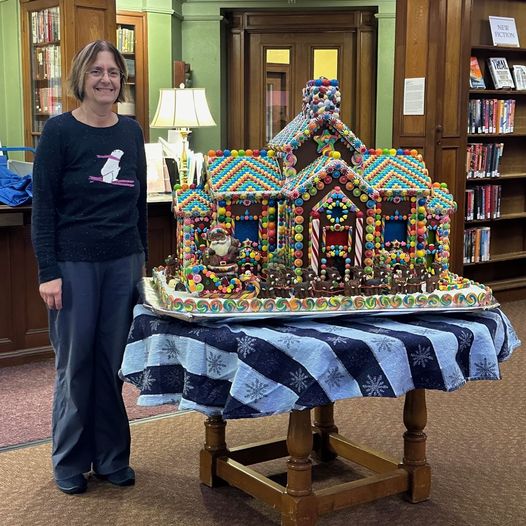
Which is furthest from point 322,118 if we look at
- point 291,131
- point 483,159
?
point 483,159

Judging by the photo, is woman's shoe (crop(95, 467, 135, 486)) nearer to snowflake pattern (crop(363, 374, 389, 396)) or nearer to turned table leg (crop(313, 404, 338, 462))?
turned table leg (crop(313, 404, 338, 462))

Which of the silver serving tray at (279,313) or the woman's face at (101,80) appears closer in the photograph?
the silver serving tray at (279,313)

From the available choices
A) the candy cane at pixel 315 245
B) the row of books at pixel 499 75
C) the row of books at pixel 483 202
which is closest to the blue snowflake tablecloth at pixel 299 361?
the candy cane at pixel 315 245

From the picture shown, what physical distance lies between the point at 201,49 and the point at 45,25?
272 centimetres

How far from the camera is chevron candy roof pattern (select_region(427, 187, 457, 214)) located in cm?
266

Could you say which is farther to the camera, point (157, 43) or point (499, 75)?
point (157, 43)

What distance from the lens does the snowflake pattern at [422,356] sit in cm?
229

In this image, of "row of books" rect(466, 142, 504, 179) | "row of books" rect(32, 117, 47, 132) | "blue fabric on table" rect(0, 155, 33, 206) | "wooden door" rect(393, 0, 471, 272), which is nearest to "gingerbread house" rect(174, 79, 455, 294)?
"blue fabric on table" rect(0, 155, 33, 206)

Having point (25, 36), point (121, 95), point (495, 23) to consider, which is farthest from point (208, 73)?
point (121, 95)

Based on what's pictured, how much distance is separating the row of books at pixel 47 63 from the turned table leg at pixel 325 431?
3.92m

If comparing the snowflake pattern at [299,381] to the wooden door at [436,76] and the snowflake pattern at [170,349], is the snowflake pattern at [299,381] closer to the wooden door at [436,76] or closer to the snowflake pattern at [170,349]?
the snowflake pattern at [170,349]

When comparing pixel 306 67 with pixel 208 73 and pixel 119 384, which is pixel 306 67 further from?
pixel 119 384

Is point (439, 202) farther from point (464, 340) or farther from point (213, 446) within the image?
point (213, 446)

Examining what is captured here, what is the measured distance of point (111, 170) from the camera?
2.69 m
